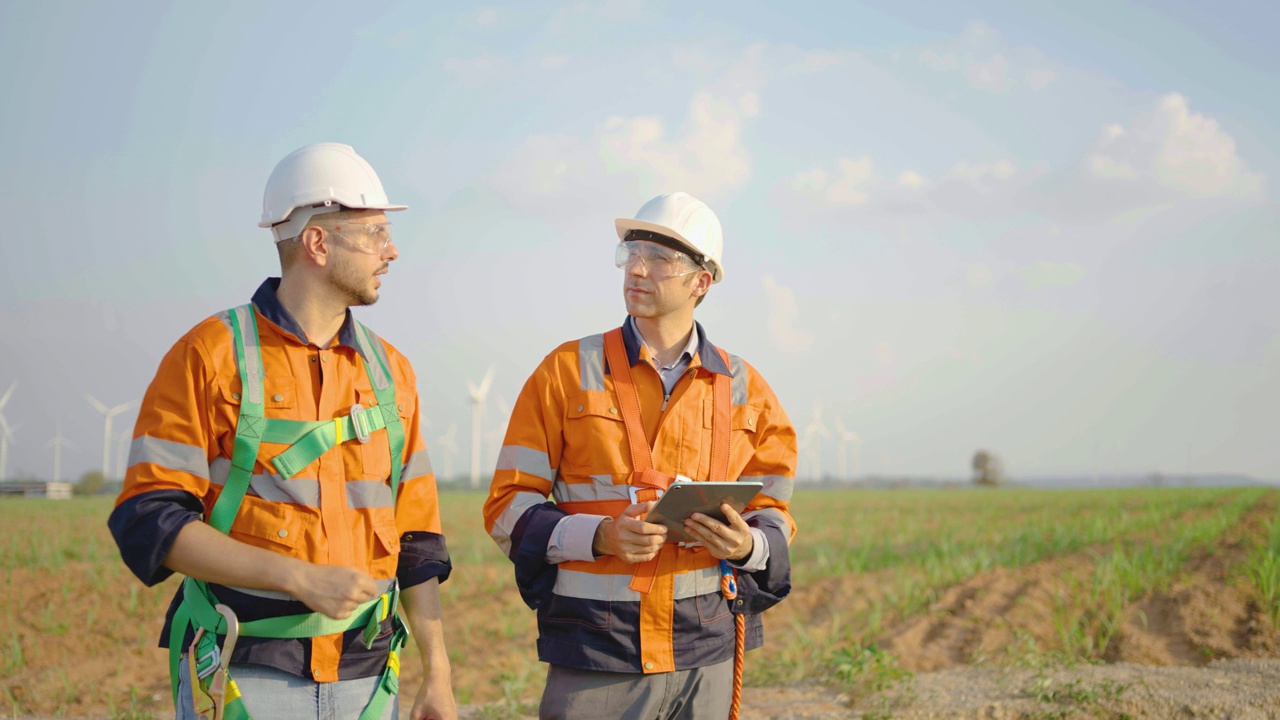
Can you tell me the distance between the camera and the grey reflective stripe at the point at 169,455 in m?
2.34

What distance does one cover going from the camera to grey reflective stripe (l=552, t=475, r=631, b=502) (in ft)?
10.2

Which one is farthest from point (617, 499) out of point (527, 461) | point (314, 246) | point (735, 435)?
point (314, 246)

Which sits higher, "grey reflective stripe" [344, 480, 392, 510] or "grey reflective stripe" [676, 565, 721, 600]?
"grey reflective stripe" [344, 480, 392, 510]

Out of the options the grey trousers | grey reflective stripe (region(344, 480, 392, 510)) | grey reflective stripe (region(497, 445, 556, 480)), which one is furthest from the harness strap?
the grey trousers

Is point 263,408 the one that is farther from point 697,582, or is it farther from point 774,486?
point 774,486

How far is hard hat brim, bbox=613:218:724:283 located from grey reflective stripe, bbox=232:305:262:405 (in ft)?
4.35

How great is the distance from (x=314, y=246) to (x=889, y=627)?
8346 mm

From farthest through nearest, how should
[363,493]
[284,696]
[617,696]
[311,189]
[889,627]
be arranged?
1. [889,627]
2. [617,696]
3. [311,189]
4. [363,493]
5. [284,696]

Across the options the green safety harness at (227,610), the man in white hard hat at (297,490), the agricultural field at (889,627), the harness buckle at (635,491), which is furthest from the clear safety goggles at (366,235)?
the agricultural field at (889,627)

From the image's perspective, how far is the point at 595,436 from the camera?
123 inches

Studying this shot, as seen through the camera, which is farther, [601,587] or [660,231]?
[660,231]

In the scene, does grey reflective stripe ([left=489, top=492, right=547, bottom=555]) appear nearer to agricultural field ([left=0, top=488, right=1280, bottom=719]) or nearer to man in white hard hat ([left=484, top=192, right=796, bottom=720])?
man in white hard hat ([left=484, top=192, right=796, bottom=720])

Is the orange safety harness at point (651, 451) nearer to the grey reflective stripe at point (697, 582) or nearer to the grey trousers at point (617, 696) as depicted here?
the grey reflective stripe at point (697, 582)

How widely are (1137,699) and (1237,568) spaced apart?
5.96 meters
